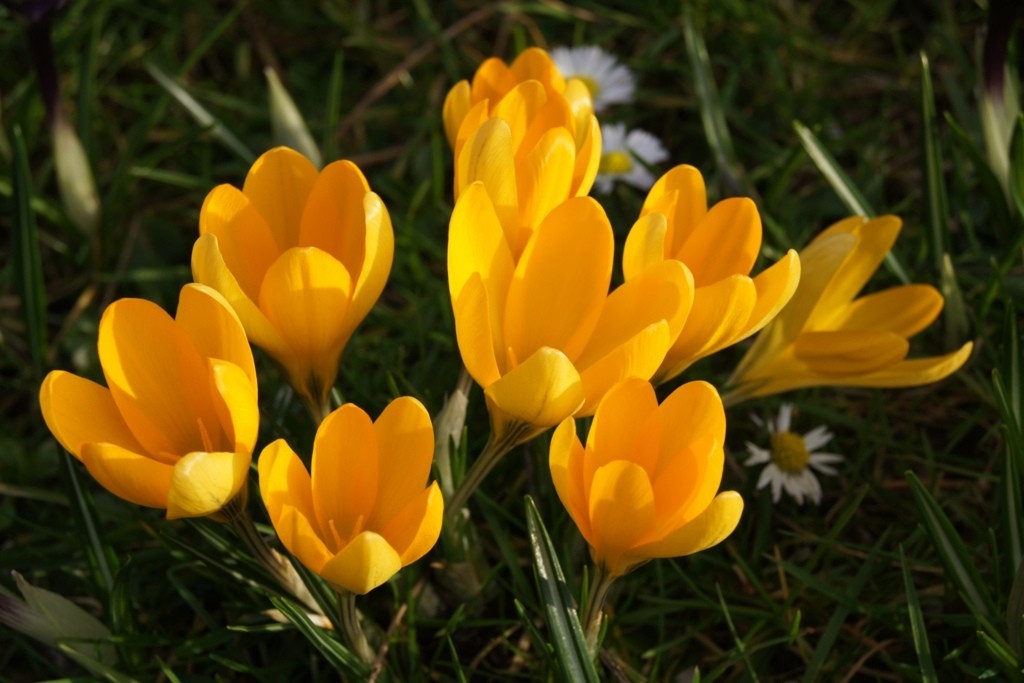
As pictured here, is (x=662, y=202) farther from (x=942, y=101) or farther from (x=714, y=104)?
(x=942, y=101)

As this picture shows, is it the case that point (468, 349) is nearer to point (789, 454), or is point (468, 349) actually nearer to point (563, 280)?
point (563, 280)

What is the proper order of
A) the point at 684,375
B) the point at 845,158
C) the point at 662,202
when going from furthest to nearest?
the point at 845,158
the point at 684,375
the point at 662,202

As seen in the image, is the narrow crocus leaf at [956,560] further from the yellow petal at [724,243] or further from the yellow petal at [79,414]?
the yellow petal at [79,414]

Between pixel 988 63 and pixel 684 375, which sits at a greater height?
pixel 988 63

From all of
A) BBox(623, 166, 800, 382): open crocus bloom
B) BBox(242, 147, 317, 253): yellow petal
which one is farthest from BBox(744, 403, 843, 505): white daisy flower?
BBox(242, 147, 317, 253): yellow petal

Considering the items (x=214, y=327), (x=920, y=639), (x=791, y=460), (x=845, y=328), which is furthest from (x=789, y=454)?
(x=214, y=327)

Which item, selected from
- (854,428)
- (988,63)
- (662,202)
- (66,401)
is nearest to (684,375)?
(854,428)

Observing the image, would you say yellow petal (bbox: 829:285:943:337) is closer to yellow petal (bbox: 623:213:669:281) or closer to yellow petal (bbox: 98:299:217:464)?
yellow petal (bbox: 623:213:669:281)
